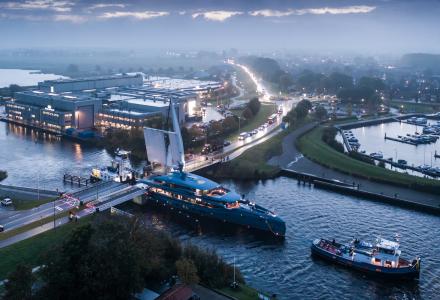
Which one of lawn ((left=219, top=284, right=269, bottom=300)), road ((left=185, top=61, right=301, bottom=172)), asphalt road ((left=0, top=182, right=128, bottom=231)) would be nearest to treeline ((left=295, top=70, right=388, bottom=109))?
road ((left=185, top=61, right=301, bottom=172))

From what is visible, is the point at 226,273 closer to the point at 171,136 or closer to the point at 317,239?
the point at 317,239

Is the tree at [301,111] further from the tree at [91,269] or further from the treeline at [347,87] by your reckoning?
the tree at [91,269]

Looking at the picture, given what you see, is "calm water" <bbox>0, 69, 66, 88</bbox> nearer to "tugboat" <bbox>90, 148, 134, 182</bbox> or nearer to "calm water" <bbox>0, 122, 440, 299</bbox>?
"tugboat" <bbox>90, 148, 134, 182</bbox>

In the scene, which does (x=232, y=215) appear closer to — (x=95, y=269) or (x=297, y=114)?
(x=95, y=269)

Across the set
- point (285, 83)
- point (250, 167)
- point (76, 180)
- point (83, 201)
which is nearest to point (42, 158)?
point (76, 180)

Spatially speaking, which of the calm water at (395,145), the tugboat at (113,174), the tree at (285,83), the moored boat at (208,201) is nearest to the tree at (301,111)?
the calm water at (395,145)

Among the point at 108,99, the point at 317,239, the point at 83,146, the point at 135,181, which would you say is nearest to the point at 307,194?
the point at 317,239
